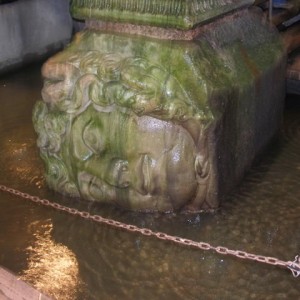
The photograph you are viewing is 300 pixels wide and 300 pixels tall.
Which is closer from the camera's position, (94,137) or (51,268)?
(51,268)

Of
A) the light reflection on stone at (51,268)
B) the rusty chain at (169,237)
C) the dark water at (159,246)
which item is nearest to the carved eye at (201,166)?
the dark water at (159,246)

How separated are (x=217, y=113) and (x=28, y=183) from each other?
165 cm

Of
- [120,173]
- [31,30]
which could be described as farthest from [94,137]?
[31,30]

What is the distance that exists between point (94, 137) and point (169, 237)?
88 cm

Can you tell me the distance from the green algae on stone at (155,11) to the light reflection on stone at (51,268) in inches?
57.9

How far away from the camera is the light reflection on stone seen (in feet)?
9.00

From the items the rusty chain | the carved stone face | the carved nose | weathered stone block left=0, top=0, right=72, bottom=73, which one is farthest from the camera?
weathered stone block left=0, top=0, right=72, bottom=73

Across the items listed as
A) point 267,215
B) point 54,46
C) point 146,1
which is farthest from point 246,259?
point 54,46

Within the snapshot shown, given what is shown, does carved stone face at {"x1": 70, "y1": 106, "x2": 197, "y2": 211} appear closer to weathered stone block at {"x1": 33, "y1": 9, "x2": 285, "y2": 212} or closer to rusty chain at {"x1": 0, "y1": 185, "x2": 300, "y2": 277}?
weathered stone block at {"x1": 33, "y1": 9, "x2": 285, "y2": 212}

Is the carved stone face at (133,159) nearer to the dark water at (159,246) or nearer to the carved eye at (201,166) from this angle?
the carved eye at (201,166)

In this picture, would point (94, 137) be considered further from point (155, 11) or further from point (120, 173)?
point (155, 11)

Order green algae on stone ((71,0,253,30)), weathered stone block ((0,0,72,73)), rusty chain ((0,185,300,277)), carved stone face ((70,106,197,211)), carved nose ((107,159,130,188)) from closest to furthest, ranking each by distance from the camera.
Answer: rusty chain ((0,185,300,277)) < green algae on stone ((71,0,253,30)) < carved stone face ((70,106,197,211)) < carved nose ((107,159,130,188)) < weathered stone block ((0,0,72,73))

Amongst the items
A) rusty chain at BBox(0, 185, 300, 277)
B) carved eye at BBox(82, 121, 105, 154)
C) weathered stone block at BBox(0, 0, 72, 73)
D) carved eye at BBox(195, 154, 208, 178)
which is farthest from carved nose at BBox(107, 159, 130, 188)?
weathered stone block at BBox(0, 0, 72, 73)

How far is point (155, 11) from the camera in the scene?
3141 millimetres
